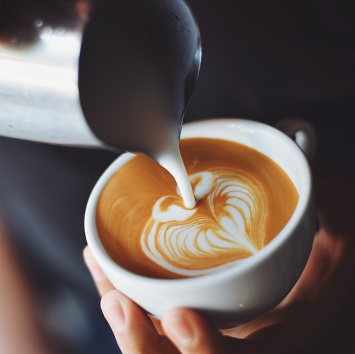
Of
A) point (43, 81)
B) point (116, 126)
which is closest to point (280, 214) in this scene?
point (116, 126)

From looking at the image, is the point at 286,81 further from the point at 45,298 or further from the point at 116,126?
the point at 45,298

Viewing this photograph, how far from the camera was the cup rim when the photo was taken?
1.73 ft

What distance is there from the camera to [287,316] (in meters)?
0.77

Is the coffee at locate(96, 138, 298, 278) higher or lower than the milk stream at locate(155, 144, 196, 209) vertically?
lower

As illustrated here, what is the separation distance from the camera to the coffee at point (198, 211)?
619 mm

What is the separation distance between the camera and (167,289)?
54cm

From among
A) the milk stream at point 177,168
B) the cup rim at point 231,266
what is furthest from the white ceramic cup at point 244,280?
the milk stream at point 177,168

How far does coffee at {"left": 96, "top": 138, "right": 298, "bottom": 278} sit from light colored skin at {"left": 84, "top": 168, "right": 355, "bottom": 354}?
0.22 ft

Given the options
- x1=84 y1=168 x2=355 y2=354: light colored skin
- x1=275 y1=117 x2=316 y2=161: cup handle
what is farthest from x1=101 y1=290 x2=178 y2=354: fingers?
x1=275 y1=117 x2=316 y2=161: cup handle

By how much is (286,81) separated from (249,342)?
51 centimetres

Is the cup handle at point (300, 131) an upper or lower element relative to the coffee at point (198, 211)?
upper

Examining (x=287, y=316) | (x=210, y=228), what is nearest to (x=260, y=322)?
(x=287, y=316)

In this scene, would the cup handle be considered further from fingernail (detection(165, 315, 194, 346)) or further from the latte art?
fingernail (detection(165, 315, 194, 346))

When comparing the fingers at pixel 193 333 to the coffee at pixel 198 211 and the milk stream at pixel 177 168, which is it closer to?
the coffee at pixel 198 211
